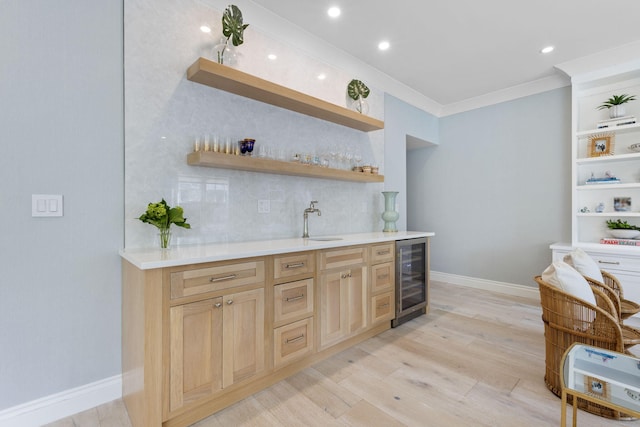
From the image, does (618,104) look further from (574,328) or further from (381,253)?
(381,253)

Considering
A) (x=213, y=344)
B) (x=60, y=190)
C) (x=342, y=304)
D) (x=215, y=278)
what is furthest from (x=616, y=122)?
(x=60, y=190)

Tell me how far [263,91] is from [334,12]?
0.96 metres

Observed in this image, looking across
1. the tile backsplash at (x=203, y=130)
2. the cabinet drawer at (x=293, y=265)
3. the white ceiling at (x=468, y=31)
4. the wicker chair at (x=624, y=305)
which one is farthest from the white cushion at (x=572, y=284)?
the white ceiling at (x=468, y=31)

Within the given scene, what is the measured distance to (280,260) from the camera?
6.47 feet

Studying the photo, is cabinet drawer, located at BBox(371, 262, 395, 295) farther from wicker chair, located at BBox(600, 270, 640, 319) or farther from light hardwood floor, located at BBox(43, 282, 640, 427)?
wicker chair, located at BBox(600, 270, 640, 319)

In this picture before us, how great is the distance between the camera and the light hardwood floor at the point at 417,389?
→ 1649 mm

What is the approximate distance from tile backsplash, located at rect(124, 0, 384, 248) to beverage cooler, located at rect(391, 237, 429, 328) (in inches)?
31.8

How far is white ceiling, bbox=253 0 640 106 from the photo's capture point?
2441 mm

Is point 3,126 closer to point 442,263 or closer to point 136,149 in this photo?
point 136,149

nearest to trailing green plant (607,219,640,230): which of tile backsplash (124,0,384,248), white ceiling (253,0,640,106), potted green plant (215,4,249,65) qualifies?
white ceiling (253,0,640,106)

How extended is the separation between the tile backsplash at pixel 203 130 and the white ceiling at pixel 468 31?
1.38 ft

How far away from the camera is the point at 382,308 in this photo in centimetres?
279

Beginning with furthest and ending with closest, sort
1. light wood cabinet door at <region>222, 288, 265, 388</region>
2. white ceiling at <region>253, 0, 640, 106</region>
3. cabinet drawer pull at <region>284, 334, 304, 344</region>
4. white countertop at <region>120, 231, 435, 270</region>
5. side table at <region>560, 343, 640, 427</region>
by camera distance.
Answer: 1. white ceiling at <region>253, 0, 640, 106</region>
2. cabinet drawer pull at <region>284, 334, 304, 344</region>
3. light wood cabinet door at <region>222, 288, 265, 388</region>
4. white countertop at <region>120, 231, 435, 270</region>
5. side table at <region>560, 343, 640, 427</region>

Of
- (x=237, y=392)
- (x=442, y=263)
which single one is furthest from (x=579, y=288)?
(x=442, y=263)
